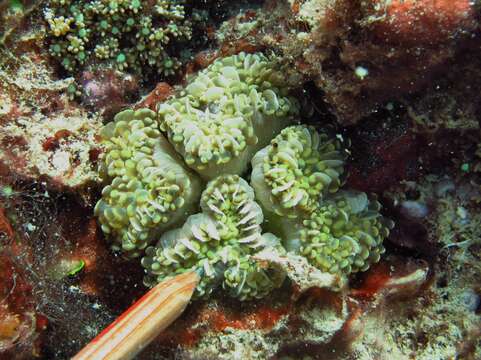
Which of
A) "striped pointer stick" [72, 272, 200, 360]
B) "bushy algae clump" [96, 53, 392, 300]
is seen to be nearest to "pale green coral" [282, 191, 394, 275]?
"bushy algae clump" [96, 53, 392, 300]

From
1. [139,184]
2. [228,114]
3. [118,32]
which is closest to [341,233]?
[228,114]

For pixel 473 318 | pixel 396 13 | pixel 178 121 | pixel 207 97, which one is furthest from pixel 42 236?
pixel 473 318

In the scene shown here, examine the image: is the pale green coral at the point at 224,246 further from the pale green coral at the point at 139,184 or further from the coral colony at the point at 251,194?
the pale green coral at the point at 139,184

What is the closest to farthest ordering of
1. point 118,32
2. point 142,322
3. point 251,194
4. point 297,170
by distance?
point 142,322, point 297,170, point 251,194, point 118,32

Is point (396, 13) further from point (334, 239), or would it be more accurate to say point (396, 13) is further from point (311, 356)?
point (311, 356)

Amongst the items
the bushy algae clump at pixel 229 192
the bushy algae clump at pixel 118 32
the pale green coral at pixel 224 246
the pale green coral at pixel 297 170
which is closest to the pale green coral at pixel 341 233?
the bushy algae clump at pixel 229 192

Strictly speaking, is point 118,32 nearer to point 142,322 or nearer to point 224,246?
point 224,246
